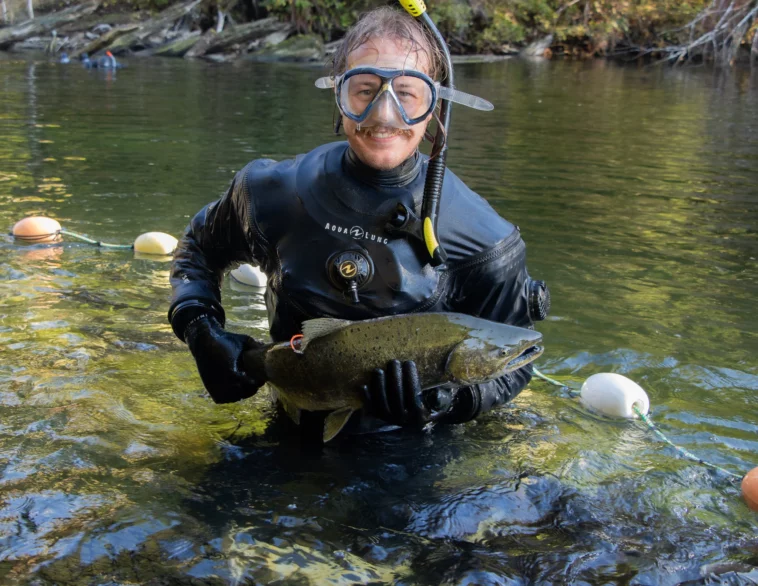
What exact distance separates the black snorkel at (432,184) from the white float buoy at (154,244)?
5.25 metres

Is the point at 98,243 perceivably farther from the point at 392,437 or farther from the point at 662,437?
the point at 662,437

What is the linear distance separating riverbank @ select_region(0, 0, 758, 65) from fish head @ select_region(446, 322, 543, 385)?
3037 cm

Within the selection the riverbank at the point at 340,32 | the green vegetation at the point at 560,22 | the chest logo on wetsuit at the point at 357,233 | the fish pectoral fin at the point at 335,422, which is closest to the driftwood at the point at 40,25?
the riverbank at the point at 340,32

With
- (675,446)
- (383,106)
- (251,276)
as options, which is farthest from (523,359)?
(251,276)

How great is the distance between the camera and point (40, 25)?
1443 inches

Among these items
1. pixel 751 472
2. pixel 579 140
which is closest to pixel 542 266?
pixel 751 472

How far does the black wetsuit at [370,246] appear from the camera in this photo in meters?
3.73

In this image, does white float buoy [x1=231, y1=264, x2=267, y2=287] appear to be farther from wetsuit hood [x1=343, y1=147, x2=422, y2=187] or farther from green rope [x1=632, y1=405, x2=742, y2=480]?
wetsuit hood [x1=343, y1=147, x2=422, y2=187]

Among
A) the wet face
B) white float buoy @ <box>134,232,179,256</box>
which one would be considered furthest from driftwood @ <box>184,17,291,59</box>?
the wet face

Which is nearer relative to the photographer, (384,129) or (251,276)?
(384,129)

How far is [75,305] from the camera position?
22.4ft

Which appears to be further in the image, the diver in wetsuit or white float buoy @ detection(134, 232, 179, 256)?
white float buoy @ detection(134, 232, 179, 256)

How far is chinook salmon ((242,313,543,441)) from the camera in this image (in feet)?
10.6

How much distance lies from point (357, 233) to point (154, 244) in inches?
206
